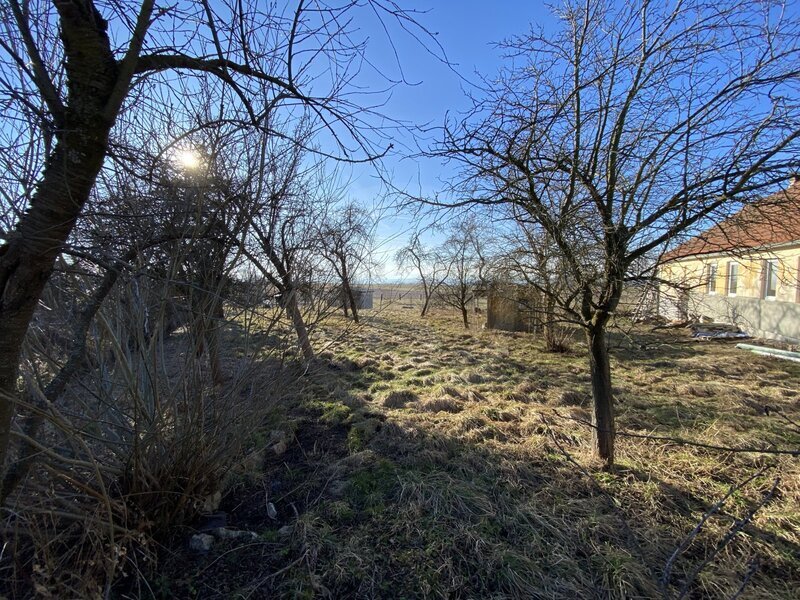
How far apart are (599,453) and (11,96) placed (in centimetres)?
472

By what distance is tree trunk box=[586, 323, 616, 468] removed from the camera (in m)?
3.50

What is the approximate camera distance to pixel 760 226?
280 centimetres

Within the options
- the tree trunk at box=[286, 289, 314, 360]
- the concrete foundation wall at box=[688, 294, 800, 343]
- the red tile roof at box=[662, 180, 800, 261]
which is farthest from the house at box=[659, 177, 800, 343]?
the concrete foundation wall at box=[688, 294, 800, 343]

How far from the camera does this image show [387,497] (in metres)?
3.18

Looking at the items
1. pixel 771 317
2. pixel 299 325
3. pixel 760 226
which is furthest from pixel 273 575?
pixel 771 317

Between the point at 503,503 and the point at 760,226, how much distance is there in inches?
114

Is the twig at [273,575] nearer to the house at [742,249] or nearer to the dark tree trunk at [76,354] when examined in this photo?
the dark tree trunk at [76,354]

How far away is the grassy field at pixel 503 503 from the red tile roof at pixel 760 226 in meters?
0.84

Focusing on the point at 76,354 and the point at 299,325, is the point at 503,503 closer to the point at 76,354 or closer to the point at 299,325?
the point at 299,325

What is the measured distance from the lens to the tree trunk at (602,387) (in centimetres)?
350

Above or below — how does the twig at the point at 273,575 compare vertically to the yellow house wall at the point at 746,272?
below

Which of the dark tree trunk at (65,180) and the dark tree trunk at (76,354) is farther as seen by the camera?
the dark tree trunk at (76,354)

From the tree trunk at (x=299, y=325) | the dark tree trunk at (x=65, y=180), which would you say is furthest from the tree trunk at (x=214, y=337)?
the dark tree trunk at (x=65, y=180)

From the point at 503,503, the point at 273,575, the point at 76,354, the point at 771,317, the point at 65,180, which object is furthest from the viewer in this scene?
the point at 771,317
